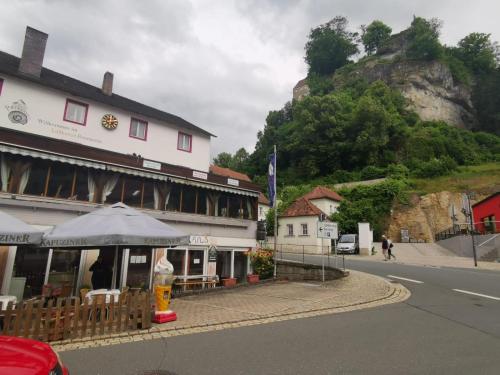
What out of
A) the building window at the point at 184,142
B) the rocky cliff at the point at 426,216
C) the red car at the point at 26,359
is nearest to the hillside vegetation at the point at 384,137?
the rocky cliff at the point at 426,216

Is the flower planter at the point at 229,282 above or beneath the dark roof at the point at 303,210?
beneath

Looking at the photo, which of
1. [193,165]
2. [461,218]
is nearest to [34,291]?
[193,165]

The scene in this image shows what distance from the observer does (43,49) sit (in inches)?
750

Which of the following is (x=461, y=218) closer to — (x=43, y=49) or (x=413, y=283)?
(x=413, y=283)

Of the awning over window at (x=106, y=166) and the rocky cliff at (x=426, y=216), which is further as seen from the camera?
the rocky cliff at (x=426, y=216)

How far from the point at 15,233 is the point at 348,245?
28915 millimetres

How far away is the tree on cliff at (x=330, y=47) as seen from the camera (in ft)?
301

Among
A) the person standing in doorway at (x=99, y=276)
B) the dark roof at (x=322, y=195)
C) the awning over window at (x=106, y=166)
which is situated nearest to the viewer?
the person standing in doorway at (x=99, y=276)

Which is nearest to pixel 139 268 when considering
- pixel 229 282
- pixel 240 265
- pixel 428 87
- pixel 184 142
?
pixel 229 282

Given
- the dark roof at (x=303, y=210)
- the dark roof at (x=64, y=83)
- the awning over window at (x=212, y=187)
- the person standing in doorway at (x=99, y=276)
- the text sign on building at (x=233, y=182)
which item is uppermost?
the dark roof at (x=64, y=83)

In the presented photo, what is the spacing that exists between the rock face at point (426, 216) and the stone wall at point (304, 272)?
27.0 metres

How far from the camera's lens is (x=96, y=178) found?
501 inches

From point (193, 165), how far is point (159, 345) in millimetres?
16954

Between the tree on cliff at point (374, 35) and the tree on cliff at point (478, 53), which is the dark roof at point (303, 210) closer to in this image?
the tree on cliff at point (478, 53)
